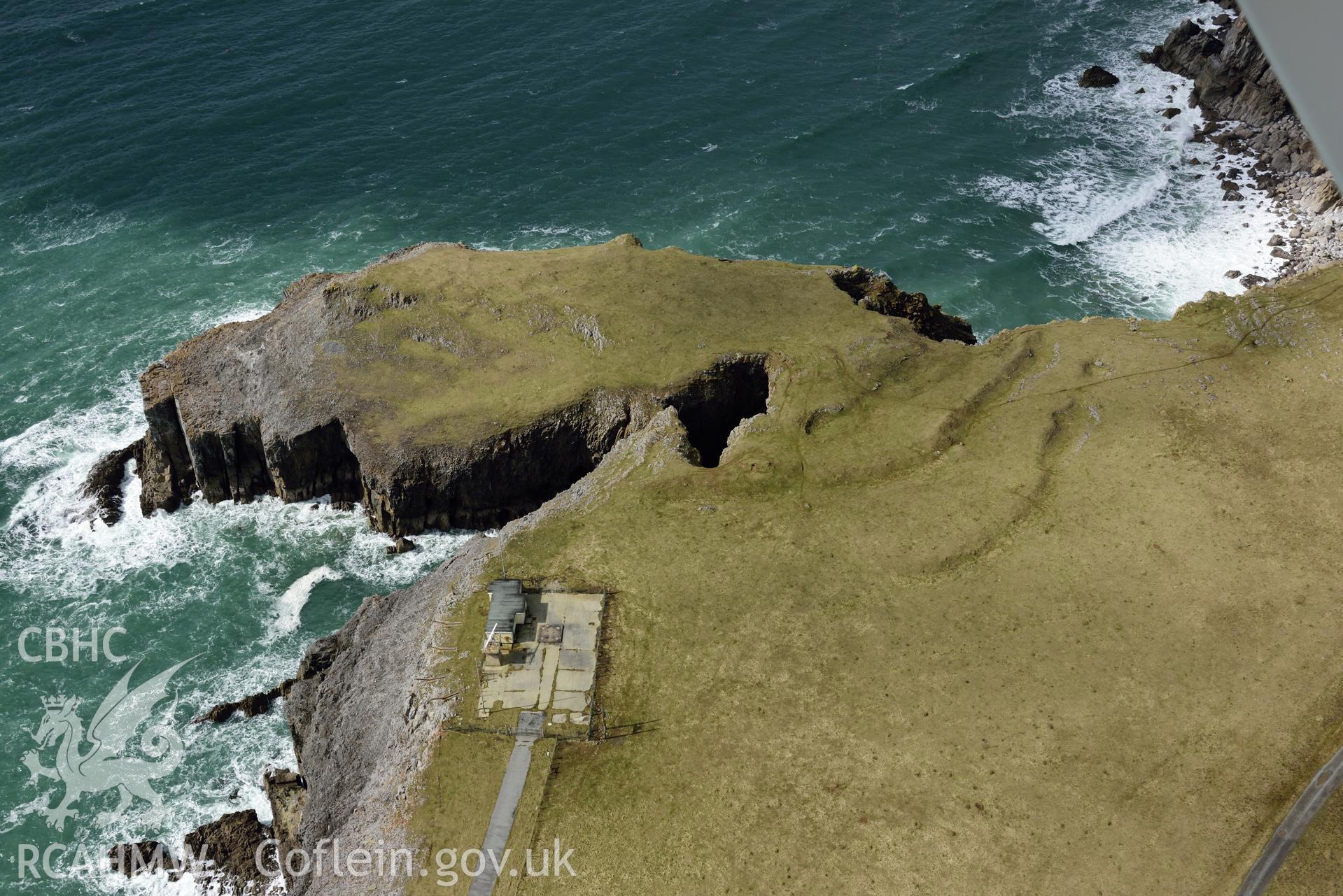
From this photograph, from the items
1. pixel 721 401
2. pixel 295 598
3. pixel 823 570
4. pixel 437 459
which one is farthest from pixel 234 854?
pixel 721 401

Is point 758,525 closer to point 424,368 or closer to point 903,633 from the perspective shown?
point 903,633

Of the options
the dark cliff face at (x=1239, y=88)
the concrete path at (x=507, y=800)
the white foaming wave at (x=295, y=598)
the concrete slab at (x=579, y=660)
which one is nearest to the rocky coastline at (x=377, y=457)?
the concrete path at (x=507, y=800)

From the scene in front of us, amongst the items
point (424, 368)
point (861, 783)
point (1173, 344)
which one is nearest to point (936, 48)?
point (1173, 344)

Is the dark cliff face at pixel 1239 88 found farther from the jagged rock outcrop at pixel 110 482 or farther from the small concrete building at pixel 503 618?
the jagged rock outcrop at pixel 110 482

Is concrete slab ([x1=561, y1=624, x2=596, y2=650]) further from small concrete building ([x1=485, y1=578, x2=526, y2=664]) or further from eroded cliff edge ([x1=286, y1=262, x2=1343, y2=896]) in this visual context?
small concrete building ([x1=485, y1=578, x2=526, y2=664])

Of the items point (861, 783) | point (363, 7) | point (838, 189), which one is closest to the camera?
point (861, 783)

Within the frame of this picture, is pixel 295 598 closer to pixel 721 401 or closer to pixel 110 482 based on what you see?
→ pixel 110 482
